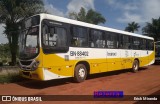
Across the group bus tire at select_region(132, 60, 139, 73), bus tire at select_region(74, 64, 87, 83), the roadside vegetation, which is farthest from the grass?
bus tire at select_region(132, 60, 139, 73)

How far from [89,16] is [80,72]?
51.8 metres

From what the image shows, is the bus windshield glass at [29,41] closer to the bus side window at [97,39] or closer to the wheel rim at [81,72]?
the wheel rim at [81,72]

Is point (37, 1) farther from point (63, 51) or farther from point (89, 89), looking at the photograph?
point (89, 89)

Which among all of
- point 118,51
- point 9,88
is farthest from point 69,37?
point 118,51

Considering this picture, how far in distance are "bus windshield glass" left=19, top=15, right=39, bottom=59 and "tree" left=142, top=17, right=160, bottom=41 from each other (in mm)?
49634

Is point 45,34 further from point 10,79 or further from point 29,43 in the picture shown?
point 10,79

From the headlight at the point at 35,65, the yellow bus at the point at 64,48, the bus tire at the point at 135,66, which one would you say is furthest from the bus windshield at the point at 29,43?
the bus tire at the point at 135,66

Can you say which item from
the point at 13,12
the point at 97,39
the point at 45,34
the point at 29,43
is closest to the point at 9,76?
the point at 29,43

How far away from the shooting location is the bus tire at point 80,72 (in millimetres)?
11359

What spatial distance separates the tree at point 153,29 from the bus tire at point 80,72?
47.6 m

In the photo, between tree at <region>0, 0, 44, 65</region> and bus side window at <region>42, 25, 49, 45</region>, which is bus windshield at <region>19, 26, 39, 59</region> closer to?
bus side window at <region>42, 25, 49, 45</region>

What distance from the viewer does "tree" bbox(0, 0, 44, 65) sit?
2392 cm

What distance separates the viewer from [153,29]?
56812 millimetres

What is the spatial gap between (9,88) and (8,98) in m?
1.98
